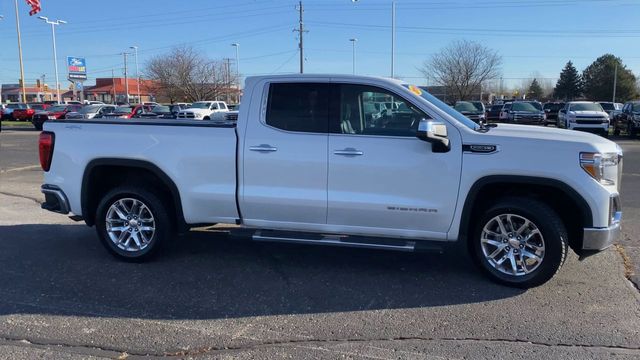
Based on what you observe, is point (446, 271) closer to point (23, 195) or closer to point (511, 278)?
Result: point (511, 278)

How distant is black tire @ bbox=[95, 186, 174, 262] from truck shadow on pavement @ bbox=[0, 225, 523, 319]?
128mm

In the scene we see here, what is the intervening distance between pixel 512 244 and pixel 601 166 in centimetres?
100

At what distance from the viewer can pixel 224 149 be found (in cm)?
527

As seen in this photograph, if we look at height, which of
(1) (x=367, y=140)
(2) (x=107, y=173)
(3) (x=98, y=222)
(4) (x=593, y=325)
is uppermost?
(1) (x=367, y=140)

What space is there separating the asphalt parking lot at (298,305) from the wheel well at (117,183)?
531mm

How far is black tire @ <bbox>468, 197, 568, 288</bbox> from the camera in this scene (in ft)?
15.6

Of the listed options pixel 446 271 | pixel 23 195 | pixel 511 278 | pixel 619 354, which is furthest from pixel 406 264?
pixel 23 195

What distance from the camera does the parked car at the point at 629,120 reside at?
24844 mm

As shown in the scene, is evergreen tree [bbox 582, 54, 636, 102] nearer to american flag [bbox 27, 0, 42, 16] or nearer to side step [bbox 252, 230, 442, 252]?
american flag [bbox 27, 0, 42, 16]

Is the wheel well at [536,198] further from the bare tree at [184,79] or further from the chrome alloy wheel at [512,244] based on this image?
the bare tree at [184,79]

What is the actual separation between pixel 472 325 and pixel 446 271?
1308 millimetres

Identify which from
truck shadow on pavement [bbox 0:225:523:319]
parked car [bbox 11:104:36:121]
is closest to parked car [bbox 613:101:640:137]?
truck shadow on pavement [bbox 0:225:523:319]

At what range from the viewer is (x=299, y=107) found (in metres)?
5.29

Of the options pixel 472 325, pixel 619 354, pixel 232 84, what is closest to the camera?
pixel 619 354
